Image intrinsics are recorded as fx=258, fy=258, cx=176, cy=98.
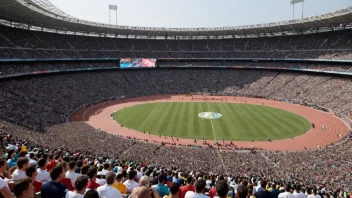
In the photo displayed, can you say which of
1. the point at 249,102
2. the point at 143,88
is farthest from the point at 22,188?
the point at 143,88

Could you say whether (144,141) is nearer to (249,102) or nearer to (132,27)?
(249,102)

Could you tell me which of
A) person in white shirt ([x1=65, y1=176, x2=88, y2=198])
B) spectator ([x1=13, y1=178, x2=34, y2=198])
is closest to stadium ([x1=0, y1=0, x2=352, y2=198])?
person in white shirt ([x1=65, y1=176, x2=88, y2=198])

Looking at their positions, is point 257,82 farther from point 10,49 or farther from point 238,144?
point 10,49

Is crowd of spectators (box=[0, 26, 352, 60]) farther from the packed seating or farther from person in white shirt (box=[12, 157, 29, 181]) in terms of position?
person in white shirt (box=[12, 157, 29, 181])

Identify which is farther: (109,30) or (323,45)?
(109,30)

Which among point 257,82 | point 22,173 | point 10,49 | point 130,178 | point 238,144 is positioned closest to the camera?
point 22,173

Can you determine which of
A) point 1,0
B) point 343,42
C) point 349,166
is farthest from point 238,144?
point 343,42

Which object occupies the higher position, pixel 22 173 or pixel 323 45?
pixel 323 45
